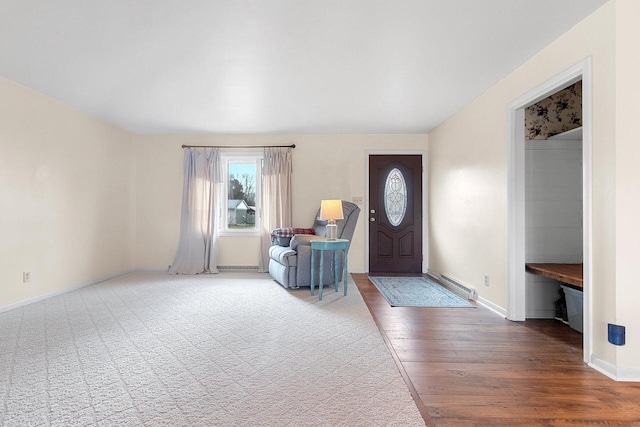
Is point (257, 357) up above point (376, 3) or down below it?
below

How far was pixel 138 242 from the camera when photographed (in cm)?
573

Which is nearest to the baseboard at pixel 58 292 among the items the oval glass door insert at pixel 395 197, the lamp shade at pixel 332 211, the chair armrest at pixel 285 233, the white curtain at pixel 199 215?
the white curtain at pixel 199 215

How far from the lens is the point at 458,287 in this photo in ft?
13.9

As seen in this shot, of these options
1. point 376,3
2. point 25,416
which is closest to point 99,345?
point 25,416

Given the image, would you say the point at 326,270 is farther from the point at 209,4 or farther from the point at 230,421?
the point at 209,4

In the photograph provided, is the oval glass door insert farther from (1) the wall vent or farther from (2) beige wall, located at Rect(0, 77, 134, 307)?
(2) beige wall, located at Rect(0, 77, 134, 307)

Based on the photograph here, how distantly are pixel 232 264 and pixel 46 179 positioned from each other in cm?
286

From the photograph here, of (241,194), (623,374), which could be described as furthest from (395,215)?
(623,374)

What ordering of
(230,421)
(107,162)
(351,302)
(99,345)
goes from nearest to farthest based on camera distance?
(230,421)
(99,345)
(351,302)
(107,162)

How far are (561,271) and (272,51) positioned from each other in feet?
10.4

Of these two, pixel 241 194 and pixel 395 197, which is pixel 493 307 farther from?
pixel 241 194

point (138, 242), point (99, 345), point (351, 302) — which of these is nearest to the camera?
point (99, 345)

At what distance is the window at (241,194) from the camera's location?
229 inches

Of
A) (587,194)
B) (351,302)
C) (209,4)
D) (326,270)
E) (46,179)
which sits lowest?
(351,302)
